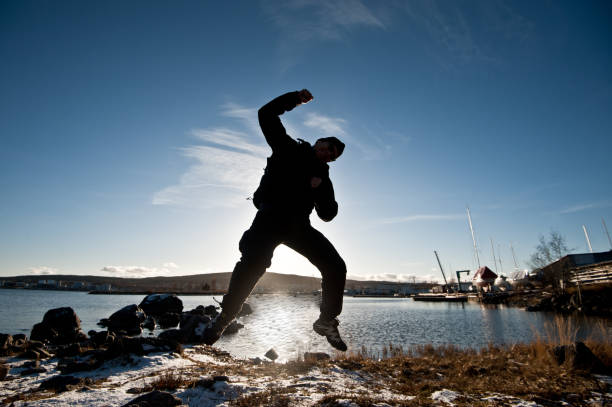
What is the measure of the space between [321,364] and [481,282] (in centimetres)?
7535

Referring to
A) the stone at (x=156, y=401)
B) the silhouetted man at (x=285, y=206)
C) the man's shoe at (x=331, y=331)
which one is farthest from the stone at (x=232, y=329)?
the silhouetted man at (x=285, y=206)

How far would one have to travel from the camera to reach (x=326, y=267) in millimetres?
3342

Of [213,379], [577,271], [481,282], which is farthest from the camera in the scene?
[481,282]

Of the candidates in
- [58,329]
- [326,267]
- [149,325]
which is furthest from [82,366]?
[149,325]

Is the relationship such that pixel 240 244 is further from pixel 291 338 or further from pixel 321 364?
pixel 291 338

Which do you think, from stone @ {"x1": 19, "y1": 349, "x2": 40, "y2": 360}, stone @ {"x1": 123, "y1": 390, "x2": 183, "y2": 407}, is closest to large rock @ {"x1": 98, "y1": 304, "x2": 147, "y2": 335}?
stone @ {"x1": 19, "y1": 349, "x2": 40, "y2": 360}

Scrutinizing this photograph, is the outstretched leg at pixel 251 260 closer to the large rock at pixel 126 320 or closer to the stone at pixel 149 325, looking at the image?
the large rock at pixel 126 320

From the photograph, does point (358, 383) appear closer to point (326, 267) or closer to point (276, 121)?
point (326, 267)

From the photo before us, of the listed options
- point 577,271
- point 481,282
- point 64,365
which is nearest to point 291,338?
point 64,365

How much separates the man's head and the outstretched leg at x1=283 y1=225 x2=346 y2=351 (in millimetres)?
794

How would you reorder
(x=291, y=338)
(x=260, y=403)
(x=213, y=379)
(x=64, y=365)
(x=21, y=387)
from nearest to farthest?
1. (x=260, y=403)
2. (x=213, y=379)
3. (x=21, y=387)
4. (x=64, y=365)
5. (x=291, y=338)

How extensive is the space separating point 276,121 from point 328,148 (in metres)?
0.63

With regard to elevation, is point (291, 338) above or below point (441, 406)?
below

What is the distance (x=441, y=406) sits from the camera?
15.5 ft
